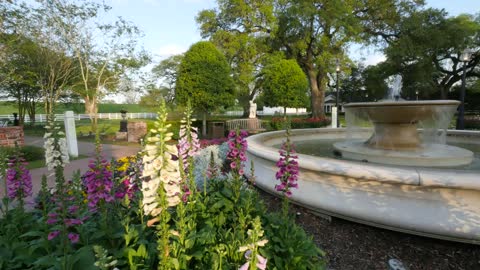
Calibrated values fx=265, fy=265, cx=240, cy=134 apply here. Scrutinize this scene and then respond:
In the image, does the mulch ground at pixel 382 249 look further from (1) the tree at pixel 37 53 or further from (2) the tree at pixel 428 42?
(2) the tree at pixel 428 42

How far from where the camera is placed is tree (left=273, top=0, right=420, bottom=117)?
2019cm

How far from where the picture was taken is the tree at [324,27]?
66.2ft

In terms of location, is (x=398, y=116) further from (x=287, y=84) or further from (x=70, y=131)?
(x=287, y=84)

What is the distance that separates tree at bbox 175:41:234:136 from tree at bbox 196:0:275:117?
666 centimetres

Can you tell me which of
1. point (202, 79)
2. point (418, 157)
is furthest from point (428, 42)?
point (418, 157)

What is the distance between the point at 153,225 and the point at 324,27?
23658 millimetres

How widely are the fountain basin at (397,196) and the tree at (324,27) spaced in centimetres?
1935

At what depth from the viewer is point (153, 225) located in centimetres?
165

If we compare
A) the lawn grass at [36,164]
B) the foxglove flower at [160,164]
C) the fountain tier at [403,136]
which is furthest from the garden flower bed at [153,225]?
the lawn grass at [36,164]

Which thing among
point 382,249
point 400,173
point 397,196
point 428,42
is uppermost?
point 428,42

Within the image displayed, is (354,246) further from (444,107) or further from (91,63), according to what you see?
(91,63)

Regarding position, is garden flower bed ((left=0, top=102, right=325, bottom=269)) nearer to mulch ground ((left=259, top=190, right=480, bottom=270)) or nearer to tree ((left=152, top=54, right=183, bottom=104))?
mulch ground ((left=259, top=190, right=480, bottom=270))

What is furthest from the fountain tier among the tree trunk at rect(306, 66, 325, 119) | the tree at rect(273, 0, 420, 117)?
the tree trunk at rect(306, 66, 325, 119)

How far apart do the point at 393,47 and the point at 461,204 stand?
22493 mm
